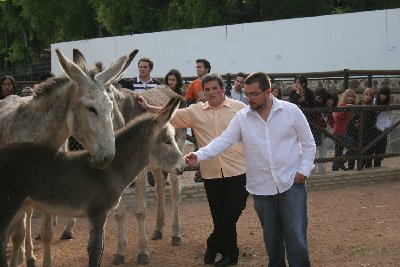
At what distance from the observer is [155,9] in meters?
33.5

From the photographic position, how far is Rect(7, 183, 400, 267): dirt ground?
927 cm

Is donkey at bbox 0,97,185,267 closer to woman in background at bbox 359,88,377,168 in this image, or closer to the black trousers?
the black trousers

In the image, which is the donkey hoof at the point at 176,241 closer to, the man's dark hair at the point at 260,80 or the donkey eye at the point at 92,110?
the donkey eye at the point at 92,110

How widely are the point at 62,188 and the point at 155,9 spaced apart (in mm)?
27048

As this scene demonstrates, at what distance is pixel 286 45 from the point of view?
22.5 metres

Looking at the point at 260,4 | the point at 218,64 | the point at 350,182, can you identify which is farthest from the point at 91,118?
the point at 260,4

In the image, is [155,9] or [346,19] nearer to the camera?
[346,19]

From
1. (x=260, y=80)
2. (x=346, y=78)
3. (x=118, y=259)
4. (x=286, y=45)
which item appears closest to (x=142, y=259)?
(x=118, y=259)

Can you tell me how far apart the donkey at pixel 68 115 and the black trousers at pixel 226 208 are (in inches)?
72.9

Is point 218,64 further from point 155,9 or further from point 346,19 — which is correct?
point 155,9

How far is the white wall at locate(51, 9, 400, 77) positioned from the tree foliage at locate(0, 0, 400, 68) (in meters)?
5.17

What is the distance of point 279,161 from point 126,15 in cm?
2839

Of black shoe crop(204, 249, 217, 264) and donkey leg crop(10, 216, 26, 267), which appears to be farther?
black shoe crop(204, 249, 217, 264)

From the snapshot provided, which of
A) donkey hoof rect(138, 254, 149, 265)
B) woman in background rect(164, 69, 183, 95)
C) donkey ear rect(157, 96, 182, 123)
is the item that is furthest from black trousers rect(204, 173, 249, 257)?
woman in background rect(164, 69, 183, 95)
